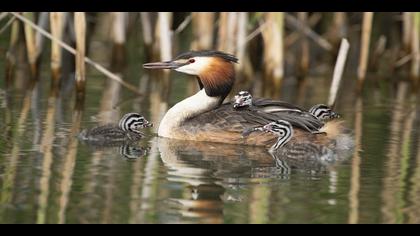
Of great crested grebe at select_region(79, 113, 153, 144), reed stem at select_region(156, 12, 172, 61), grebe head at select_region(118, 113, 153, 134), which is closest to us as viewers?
great crested grebe at select_region(79, 113, 153, 144)

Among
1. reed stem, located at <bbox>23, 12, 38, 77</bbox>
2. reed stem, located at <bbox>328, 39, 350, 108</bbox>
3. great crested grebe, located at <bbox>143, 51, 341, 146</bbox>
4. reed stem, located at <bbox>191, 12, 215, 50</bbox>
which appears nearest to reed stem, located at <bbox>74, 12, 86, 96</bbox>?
reed stem, located at <bbox>23, 12, 38, 77</bbox>

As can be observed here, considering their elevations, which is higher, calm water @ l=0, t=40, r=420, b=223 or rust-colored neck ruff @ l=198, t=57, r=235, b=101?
rust-colored neck ruff @ l=198, t=57, r=235, b=101

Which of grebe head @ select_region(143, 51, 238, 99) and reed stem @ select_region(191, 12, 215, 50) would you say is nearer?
grebe head @ select_region(143, 51, 238, 99)

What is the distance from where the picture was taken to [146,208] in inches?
252

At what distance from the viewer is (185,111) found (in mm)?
9430

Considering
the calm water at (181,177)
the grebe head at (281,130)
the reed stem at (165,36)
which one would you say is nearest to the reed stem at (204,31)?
the reed stem at (165,36)

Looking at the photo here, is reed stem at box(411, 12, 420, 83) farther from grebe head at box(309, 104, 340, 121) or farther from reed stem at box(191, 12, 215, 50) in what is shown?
grebe head at box(309, 104, 340, 121)

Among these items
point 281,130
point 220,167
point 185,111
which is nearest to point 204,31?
point 185,111

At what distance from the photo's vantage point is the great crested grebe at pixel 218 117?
895cm

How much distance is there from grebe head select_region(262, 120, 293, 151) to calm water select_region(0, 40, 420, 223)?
169 millimetres

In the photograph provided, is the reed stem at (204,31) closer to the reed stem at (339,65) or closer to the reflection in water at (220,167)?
the reed stem at (339,65)

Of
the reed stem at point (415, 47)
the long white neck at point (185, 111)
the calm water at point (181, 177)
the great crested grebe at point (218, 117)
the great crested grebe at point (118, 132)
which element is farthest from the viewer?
the reed stem at point (415, 47)

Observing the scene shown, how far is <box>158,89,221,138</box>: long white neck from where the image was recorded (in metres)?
9.36
